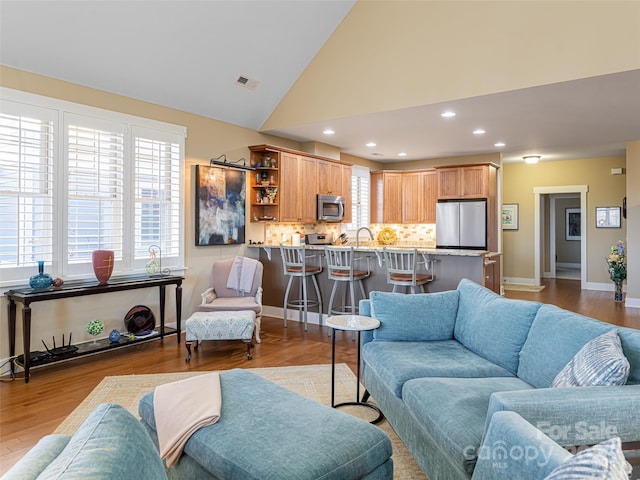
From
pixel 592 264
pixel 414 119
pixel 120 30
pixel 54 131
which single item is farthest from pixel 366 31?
pixel 592 264

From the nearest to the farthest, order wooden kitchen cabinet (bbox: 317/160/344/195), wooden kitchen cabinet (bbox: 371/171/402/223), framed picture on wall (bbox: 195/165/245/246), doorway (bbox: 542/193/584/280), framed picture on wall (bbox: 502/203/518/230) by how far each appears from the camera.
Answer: framed picture on wall (bbox: 195/165/245/246)
wooden kitchen cabinet (bbox: 317/160/344/195)
wooden kitchen cabinet (bbox: 371/171/402/223)
framed picture on wall (bbox: 502/203/518/230)
doorway (bbox: 542/193/584/280)

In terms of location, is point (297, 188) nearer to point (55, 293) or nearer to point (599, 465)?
point (55, 293)

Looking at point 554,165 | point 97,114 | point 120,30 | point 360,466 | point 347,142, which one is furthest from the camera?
point 554,165

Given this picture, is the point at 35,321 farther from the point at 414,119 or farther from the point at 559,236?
the point at 559,236

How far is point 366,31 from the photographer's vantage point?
5293 millimetres

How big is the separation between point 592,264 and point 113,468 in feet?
33.5

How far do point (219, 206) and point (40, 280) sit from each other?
8.00ft

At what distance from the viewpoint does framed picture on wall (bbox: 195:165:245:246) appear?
5645 mm

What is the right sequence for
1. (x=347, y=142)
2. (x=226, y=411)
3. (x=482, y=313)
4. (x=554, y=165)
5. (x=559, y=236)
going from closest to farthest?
1. (x=226, y=411)
2. (x=482, y=313)
3. (x=347, y=142)
4. (x=554, y=165)
5. (x=559, y=236)

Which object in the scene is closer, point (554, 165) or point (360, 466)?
point (360, 466)

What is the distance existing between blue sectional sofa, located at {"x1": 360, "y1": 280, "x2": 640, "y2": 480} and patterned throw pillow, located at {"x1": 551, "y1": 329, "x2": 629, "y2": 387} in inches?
2.0

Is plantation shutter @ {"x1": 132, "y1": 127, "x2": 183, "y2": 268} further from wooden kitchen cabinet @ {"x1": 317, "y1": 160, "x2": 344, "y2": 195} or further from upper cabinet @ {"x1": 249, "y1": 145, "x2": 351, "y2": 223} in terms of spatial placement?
wooden kitchen cabinet @ {"x1": 317, "y1": 160, "x2": 344, "y2": 195}

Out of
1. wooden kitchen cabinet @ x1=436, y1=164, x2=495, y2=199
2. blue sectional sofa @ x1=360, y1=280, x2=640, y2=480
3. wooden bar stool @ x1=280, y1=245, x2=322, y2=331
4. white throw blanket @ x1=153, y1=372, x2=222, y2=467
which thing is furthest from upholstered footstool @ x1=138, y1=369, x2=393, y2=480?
wooden kitchen cabinet @ x1=436, y1=164, x2=495, y2=199

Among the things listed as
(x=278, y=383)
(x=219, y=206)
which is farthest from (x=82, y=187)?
(x=278, y=383)
